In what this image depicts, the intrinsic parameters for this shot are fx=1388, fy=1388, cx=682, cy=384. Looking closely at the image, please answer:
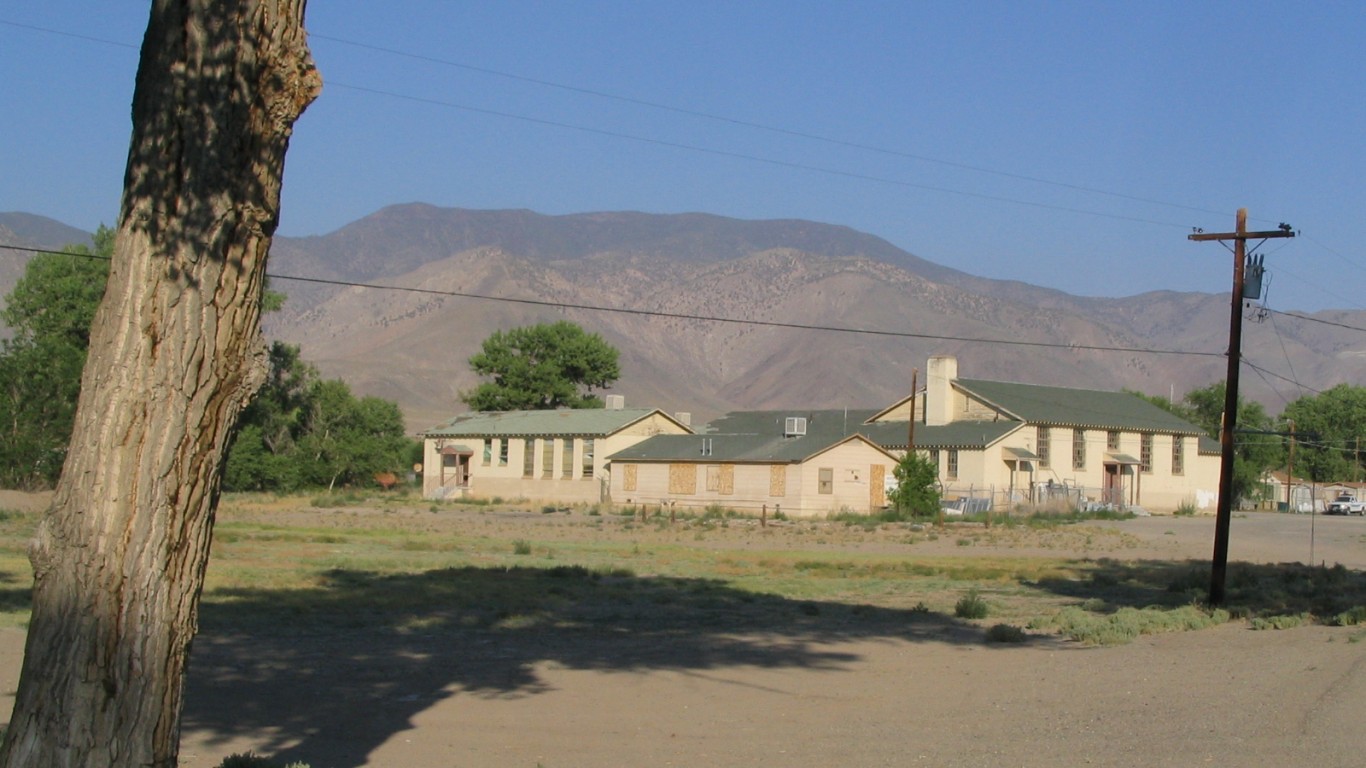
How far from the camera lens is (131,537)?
19.7ft

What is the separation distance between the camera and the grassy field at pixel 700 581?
1992 centimetres

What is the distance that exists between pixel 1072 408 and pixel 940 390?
7078 millimetres

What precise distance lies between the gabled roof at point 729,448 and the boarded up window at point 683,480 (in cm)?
38

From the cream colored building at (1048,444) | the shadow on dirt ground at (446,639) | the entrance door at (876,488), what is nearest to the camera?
the shadow on dirt ground at (446,639)

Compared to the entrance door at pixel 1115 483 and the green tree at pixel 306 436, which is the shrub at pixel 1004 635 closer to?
the entrance door at pixel 1115 483

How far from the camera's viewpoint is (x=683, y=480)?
60531mm

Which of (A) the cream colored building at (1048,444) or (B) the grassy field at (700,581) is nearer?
(B) the grassy field at (700,581)

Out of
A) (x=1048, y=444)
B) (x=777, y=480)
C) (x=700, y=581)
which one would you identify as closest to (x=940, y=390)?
(x=1048, y=444)

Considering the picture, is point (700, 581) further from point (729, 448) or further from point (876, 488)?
point (729, 448)

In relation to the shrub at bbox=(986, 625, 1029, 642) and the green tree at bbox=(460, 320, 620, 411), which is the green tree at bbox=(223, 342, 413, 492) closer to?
the green tree at bbox=(460, 320, 620, 411)

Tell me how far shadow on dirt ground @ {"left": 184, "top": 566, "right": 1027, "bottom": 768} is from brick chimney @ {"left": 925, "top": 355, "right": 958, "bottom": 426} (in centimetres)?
4195

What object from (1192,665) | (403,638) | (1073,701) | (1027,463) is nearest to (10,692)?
(403,638)

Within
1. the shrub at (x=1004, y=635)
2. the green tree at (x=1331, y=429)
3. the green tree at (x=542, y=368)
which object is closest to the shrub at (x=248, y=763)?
the shrub at (x=1004, y=635)

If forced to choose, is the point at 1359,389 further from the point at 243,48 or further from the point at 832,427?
the point at 243,48
